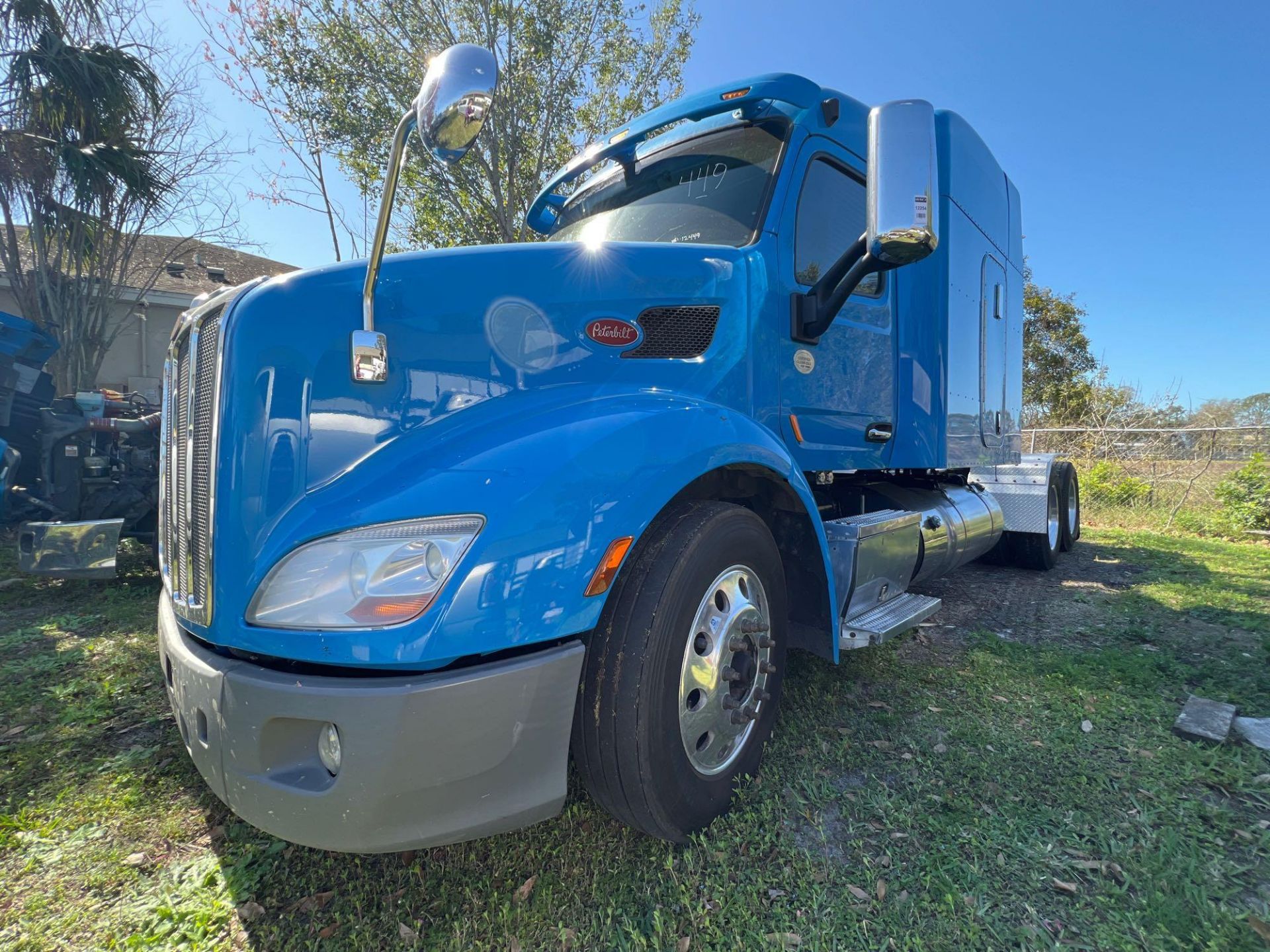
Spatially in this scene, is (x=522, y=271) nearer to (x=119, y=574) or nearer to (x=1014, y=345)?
(x=1014, y=345)

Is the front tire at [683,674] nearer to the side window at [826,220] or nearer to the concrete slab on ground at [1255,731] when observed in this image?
the side window at [826,220]

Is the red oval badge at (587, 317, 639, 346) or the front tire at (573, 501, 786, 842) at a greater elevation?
the red oval badge at (587, 317, 639, 346)

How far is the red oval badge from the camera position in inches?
90.6

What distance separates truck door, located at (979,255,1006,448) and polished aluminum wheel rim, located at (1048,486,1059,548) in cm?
171

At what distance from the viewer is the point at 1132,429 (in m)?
11.7

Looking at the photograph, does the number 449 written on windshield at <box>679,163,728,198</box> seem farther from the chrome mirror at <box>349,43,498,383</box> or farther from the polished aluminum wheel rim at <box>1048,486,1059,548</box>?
the polished aluminum wheel rim at <box>1048,486,1059,548</box>

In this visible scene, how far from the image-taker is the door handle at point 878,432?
369cm

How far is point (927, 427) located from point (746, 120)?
216 centimetres

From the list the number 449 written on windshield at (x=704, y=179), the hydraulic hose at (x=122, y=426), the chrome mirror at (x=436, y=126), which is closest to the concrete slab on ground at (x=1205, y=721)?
the number 449 written on windshield at (x=704, y=179)

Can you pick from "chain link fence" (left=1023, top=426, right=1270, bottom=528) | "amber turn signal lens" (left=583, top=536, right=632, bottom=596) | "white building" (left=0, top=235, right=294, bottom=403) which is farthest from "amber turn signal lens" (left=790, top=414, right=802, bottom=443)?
"white building" (left=0, top=235, right=294, bottom=403)

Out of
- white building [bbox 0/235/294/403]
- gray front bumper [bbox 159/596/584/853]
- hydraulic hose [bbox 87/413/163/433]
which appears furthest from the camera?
white building [bbox 0/235/294/403]

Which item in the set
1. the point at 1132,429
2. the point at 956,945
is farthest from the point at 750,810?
the point at 1132,429

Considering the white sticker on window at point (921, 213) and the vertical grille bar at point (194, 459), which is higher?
the white sticker on window at point (921, 213)

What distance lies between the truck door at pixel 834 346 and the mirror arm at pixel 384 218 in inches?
65.9
